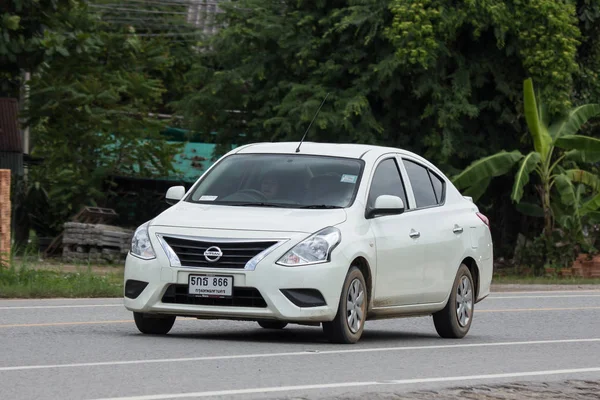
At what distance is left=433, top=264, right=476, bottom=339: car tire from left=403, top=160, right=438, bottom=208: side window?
74cm

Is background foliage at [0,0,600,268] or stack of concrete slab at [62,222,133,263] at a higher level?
background foliage at [0,0,600,268]

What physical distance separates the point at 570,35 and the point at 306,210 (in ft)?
63.9

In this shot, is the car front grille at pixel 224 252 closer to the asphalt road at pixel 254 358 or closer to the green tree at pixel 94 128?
the asphalt road at pixel 254 358

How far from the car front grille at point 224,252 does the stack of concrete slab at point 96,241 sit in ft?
65.5

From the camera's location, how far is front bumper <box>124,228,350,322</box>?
1107 cm

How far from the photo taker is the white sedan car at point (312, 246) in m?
11.1

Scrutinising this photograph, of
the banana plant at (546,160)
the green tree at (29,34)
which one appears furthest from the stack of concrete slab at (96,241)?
the banana plant at (546,160)

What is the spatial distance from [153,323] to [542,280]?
17.6 metres

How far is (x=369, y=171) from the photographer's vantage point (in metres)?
12.6

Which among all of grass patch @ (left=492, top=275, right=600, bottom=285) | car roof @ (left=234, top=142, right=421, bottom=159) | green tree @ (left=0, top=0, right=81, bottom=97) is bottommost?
grass patch @ (left=492, top=275, right=600, bottom=285)

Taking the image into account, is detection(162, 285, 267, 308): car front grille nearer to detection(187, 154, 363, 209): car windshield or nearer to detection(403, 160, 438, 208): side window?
detection(187, 154, 363, 209): car windshield

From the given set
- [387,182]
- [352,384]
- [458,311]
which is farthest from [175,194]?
[352,384]

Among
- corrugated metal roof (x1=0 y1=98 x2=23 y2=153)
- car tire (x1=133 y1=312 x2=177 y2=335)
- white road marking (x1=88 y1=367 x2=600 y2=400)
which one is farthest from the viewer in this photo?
corrugated metal roof (x1=0 y1=98 x2=23 y2=153)

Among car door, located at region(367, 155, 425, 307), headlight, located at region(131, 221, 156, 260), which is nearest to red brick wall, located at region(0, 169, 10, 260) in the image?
car door, located at region(367, 155, 425, 307)
